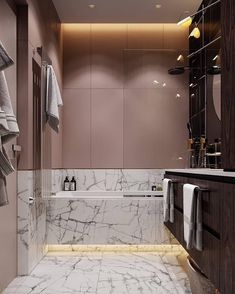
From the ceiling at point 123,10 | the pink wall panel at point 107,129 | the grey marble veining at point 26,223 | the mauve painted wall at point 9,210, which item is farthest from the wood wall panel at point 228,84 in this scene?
the pink wall panel at point 107,129

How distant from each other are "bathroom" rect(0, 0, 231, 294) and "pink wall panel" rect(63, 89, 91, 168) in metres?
0.01

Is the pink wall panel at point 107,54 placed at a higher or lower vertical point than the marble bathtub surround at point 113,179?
higher

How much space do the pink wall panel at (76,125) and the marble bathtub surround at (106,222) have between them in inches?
40.6

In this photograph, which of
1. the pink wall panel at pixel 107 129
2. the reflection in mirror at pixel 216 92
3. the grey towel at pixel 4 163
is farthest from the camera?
the pink wall panel at pixel 107 129

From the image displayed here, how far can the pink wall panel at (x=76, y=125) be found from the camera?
5090 mm

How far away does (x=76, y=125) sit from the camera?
5.12m

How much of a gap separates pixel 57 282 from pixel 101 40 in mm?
3214

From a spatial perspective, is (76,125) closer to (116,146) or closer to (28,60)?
(116,146)

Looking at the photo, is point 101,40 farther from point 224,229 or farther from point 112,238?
point 224,229

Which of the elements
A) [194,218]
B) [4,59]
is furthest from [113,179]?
[194,218]

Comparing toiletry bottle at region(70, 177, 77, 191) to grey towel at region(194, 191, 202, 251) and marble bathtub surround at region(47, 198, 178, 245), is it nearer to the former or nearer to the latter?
marble bathtub surround at region(47, 198, 178, 245)

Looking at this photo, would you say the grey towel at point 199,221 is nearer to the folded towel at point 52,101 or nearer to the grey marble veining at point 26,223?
the grey marble veining at point 26,223

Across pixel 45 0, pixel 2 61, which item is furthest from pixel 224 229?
pixel 45 0

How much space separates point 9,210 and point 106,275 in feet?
3.10
